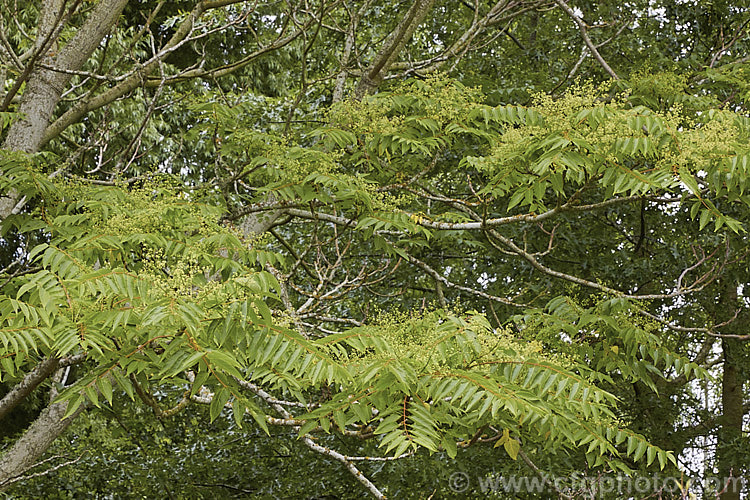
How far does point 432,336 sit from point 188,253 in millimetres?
1141

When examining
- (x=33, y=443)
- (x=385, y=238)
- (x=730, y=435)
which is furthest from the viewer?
(x=730, y=435)

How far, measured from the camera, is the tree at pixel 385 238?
2625mm

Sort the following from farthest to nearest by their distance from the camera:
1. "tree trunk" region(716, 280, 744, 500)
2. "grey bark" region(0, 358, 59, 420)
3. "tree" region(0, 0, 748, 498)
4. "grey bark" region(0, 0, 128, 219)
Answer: "tree trunk" region(716, 280, 744, 500), "grey bark" region(0, 0, 128, 219), "grey bark" region(0, 358, 59, 420), "tree" region(0, 0, 748, 498)

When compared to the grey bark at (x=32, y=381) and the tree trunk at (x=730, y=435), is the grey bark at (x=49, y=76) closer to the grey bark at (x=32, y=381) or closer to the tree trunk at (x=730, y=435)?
the grey bark at (x=32, y=381)

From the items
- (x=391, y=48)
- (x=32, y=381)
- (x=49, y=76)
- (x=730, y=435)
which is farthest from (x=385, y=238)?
(x=730, y=435)

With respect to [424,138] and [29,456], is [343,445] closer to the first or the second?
[29,456]

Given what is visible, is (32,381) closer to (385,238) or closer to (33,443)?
(33,443)

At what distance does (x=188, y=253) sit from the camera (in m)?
3.29

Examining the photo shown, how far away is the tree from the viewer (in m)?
2.62

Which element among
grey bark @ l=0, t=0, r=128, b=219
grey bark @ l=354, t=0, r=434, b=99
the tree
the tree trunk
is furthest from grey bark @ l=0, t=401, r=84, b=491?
the tree trunk

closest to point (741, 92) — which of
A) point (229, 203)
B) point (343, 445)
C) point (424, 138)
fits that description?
point (424, 138)

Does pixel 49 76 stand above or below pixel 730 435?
below

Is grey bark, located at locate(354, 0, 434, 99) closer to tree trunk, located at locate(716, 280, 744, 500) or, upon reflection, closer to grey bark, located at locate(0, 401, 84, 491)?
grey bark, located at locate(0, 401, 84, 491)

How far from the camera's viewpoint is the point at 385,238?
555 centimetres
